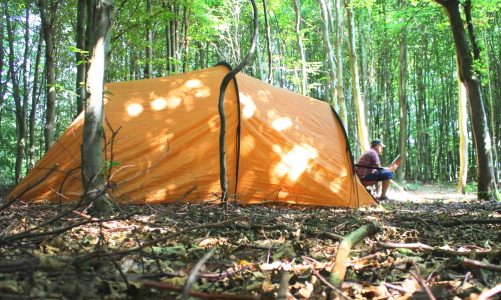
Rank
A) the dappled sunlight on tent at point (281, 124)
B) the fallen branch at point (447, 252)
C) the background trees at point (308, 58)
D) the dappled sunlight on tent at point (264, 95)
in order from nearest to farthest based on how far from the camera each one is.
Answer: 1. the fallen branch at point (447, 252)
2. the dappled sunlight on tent at point (281, 124)
3. the dappled sunlight on tent at point (264, 95)
4. the background trees at point (308, 58)

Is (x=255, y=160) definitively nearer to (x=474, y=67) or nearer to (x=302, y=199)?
(x=302, y=199)

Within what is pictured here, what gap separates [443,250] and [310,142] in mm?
4578

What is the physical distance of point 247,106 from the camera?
6258mm

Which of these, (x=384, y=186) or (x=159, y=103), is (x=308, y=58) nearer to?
(x=384, y=186)

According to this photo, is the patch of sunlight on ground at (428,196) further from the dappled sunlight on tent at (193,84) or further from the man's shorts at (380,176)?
the dappled sunlight on tent at (193,84)

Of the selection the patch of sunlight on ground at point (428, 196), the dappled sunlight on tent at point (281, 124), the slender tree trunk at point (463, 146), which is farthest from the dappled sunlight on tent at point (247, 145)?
the slender tree trunk at point (463, 146)

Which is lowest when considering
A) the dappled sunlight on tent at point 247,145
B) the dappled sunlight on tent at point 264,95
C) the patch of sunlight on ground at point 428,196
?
the patch of sunlight on ground at point 428,196

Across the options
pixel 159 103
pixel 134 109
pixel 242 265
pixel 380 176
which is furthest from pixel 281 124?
pixel 242 265

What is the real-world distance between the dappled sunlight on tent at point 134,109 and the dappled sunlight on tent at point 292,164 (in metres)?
2.05

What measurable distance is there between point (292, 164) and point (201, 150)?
1.37 meters

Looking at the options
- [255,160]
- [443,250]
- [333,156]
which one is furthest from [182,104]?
[443,250]

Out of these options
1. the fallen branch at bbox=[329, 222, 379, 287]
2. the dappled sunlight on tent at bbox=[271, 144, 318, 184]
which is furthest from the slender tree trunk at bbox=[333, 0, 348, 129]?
the fallen branch at bbox=[329, 222, 379, 287]

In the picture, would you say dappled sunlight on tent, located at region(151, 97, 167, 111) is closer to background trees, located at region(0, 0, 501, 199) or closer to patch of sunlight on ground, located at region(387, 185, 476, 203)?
background trees, located at region(0, 0, 501, 199)

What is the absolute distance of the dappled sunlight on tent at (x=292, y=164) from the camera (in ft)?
20.5
